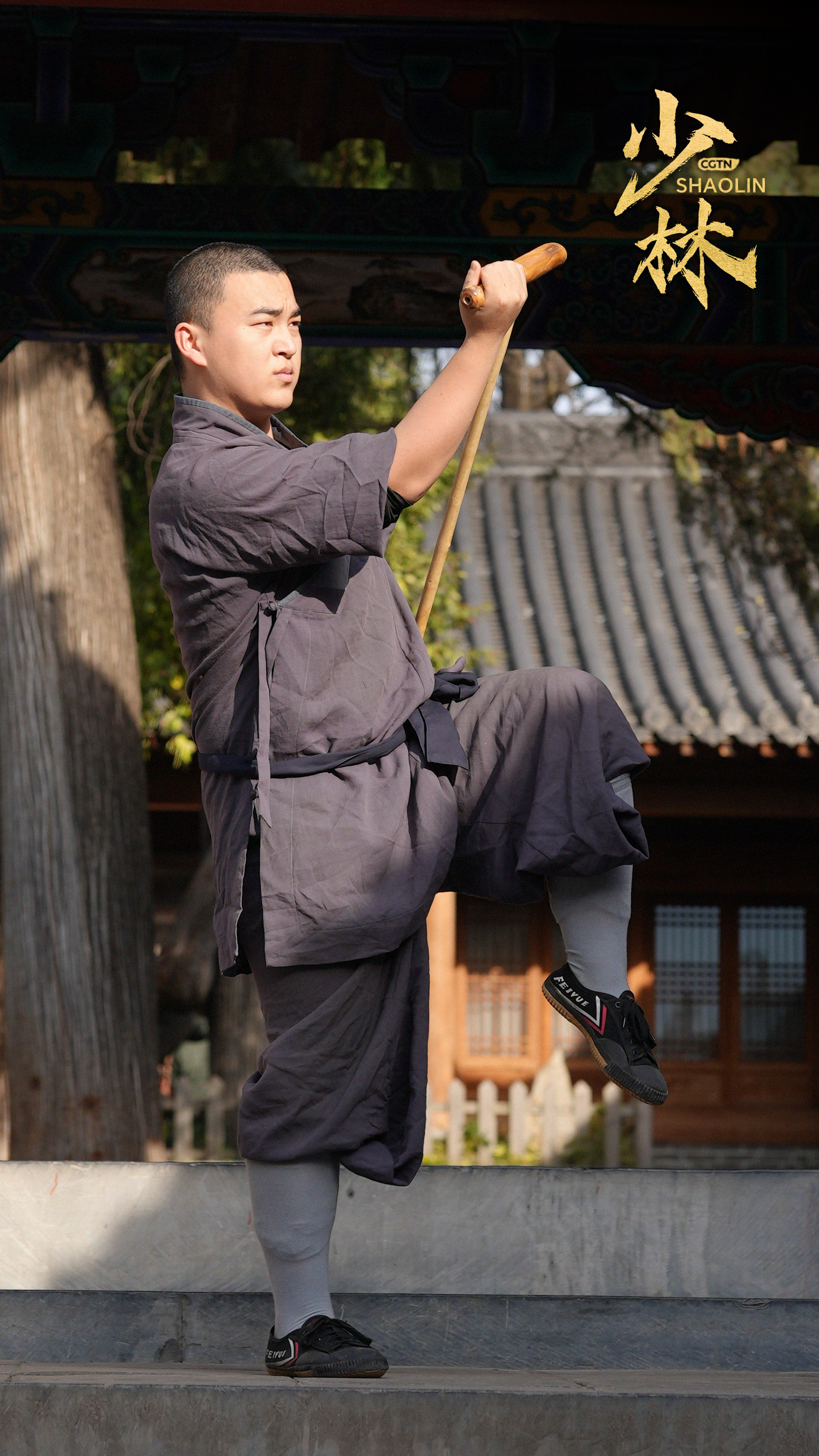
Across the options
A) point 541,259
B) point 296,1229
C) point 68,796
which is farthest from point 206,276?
point 68,796

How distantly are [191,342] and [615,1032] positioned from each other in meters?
1.33

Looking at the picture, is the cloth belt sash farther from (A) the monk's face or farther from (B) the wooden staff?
(A) the monk's face

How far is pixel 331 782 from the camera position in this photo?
2.46 meters

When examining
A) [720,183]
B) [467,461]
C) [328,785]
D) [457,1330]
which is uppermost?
[720,183]

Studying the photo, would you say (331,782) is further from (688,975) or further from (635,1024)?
(688,975)

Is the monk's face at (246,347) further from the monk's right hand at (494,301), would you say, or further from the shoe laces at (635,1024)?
the shoe laces at (635,1024)

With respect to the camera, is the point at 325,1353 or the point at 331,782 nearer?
the point at 325,1353

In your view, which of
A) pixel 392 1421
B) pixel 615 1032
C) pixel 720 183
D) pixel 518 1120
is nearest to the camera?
pixel 392 1421

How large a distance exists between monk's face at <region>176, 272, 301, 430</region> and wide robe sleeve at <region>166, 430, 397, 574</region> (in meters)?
0.15

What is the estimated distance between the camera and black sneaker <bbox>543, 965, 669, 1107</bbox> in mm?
2531

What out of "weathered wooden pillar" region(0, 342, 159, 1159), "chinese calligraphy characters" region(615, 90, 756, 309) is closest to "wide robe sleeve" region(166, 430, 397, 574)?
"chinese calligraphy characters" region(615, 90, 756, 309)

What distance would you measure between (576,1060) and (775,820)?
7.76ft

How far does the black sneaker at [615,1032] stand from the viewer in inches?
99.7

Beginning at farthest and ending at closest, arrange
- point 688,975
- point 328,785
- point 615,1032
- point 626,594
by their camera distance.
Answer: point 626,594 → point 688,975 → point 615,1032 → point 328,785
